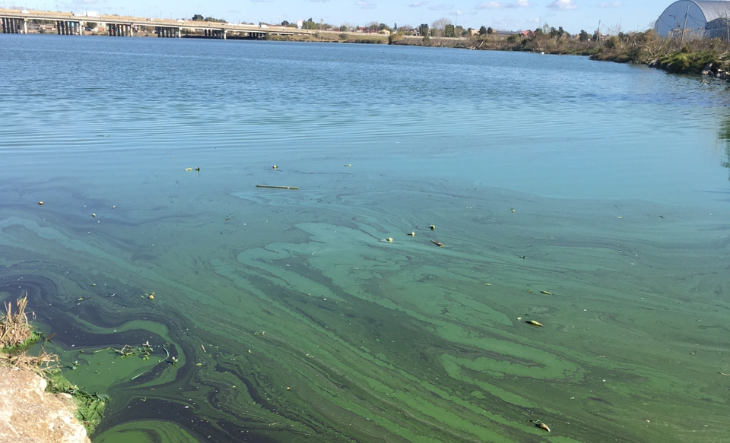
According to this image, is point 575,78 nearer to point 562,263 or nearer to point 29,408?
point 562,263

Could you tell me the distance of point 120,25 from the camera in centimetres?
11462

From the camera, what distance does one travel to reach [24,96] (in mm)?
17000

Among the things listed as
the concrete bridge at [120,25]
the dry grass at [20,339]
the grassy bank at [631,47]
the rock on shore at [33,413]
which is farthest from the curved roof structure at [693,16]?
the concrete bridge at [120,25]

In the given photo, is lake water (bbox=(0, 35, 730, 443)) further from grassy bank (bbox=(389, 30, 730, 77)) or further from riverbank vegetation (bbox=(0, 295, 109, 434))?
grassy bank (bbox=(389, 30, 730, 77))

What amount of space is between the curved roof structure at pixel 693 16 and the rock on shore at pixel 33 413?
58.5 m

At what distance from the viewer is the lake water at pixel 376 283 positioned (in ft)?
12.3

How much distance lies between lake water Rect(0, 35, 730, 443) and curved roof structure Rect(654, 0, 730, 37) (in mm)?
51389

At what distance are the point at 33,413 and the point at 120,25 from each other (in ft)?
411

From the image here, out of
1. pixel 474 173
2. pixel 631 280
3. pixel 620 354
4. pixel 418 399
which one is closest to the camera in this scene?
pixel 418 399

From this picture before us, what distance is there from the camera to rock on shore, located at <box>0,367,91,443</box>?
298 centimetres

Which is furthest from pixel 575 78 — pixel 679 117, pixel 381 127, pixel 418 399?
pixel 418 399

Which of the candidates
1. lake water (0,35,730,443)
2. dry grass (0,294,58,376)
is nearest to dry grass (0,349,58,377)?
dry grass (0,294,58,376)

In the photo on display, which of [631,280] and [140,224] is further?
[140,224]

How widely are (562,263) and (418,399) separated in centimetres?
260
